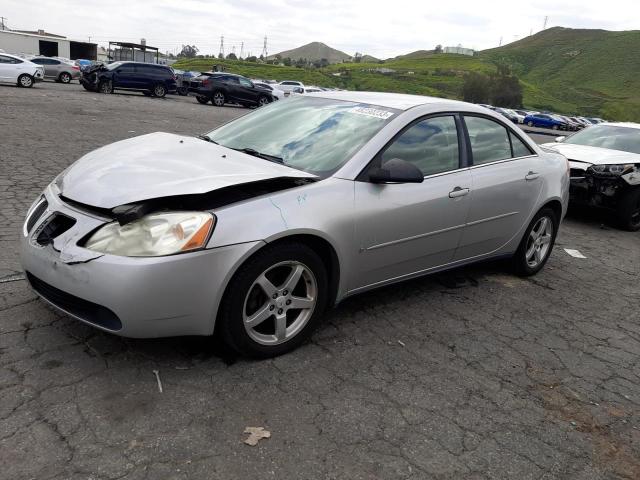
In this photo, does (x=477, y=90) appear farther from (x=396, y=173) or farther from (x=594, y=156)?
(x=396, y=173)

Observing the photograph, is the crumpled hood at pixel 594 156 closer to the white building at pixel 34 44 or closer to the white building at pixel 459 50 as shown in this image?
the white building at pixel 34 44

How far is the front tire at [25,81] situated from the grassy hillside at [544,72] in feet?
182

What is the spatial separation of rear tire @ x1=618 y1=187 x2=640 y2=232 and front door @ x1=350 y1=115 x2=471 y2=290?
4.46 m

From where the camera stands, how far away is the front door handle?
12.8ft

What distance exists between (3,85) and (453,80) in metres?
86.9

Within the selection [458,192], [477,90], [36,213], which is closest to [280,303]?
[36,213]

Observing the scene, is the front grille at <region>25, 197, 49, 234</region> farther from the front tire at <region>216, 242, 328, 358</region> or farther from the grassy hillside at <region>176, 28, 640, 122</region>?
the grassy hillside at <region>176, 28, 640, 122</region>

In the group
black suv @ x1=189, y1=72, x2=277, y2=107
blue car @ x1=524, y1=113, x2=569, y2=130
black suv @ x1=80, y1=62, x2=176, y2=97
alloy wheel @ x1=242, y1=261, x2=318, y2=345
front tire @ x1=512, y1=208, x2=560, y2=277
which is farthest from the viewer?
blue car @ x1=524, y1=113, x2=569, y2=130

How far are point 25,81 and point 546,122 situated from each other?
41990 mm

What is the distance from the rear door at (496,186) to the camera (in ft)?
13.8

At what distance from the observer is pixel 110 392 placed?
2.69m

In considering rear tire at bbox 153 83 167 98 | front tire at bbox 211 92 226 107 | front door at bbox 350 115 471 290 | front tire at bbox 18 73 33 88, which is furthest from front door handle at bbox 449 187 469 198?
rear tire at bbox 153 83 167 98

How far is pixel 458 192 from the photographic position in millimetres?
3957

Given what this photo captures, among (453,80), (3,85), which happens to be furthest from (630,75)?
(3,85)
